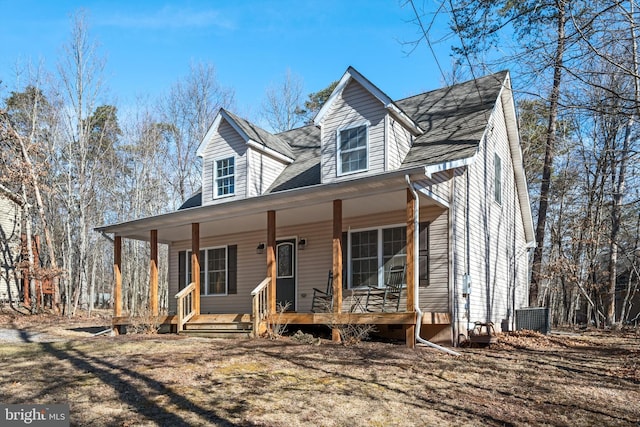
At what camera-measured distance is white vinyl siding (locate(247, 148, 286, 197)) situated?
43.7ft

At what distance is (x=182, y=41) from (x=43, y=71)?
8.91 meters

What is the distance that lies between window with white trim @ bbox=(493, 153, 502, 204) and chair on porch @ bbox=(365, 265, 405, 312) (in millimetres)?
3876

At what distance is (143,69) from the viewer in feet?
61.7

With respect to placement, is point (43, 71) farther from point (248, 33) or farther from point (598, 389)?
point (598, 389)

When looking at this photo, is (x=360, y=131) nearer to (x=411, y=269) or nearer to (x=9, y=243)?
(x=411, y=269)

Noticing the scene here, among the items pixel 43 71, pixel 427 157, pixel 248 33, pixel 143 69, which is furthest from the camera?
pixel 43 71

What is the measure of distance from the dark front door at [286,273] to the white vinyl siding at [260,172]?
58.3 inches

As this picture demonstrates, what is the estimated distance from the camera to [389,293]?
10820 mm

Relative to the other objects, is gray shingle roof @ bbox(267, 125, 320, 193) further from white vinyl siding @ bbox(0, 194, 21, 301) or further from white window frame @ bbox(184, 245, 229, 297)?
white vinyl siding @ bbox(0, 194, 21, 301)

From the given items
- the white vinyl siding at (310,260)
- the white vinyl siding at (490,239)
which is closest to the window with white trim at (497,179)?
the white vinyl siding at (490,239)

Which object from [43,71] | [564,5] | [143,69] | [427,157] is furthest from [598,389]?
[43,71]

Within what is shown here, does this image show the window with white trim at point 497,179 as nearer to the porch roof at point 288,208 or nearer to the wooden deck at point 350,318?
the porch roof at point 288,208

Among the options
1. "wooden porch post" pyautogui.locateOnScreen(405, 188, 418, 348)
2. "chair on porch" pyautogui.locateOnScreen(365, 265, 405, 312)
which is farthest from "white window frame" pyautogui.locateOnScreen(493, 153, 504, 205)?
"wooden porch post" pyautogui.locateOnScreen(405, 188, 418, 348)

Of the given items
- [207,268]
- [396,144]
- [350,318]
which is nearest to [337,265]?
[350,318]
